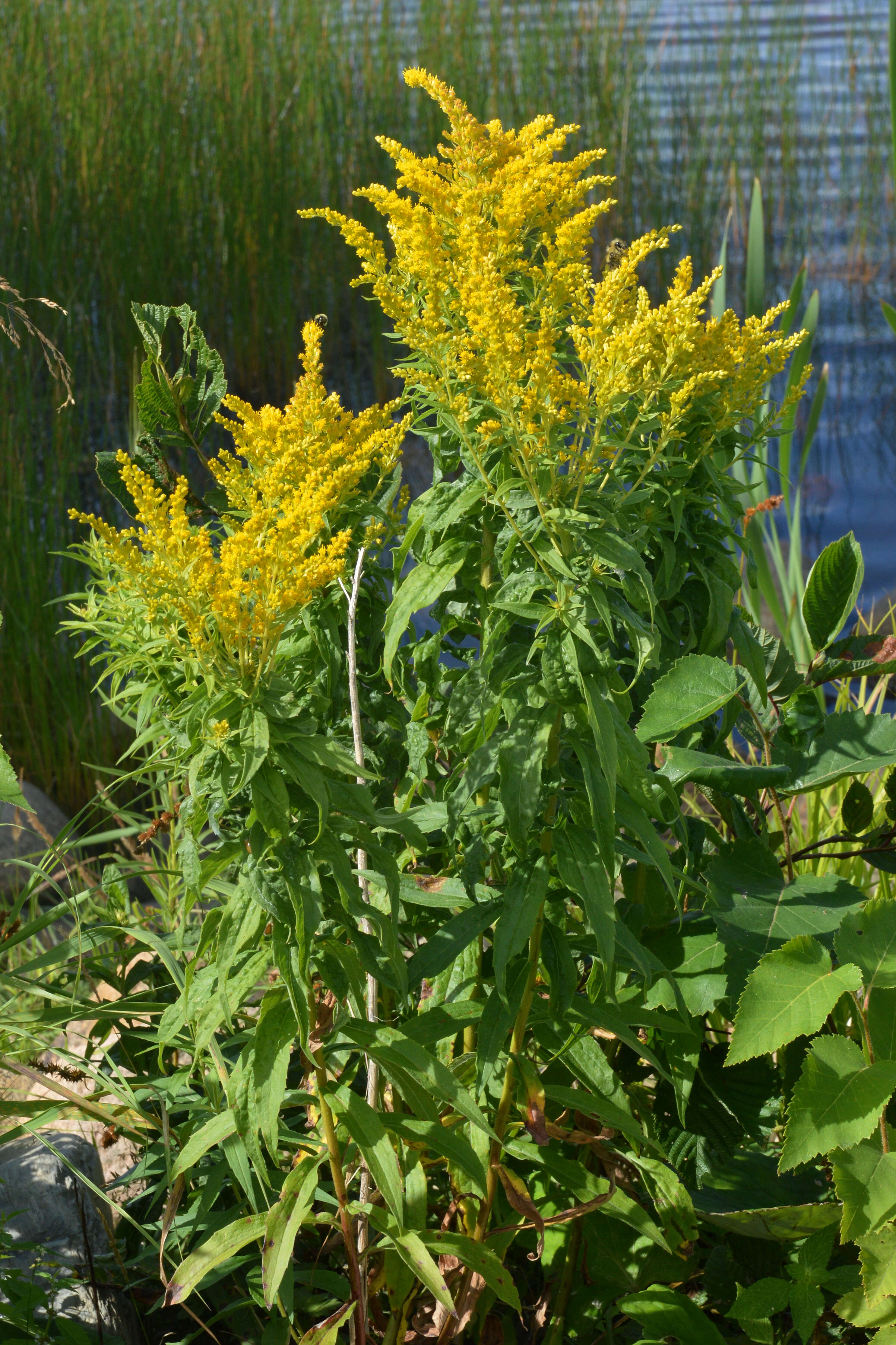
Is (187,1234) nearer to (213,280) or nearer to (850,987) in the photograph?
(850,987)

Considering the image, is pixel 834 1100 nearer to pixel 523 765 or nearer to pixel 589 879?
pixel 589 879

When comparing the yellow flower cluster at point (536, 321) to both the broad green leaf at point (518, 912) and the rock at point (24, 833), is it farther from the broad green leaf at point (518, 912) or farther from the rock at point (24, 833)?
the rock at point (24, 833)

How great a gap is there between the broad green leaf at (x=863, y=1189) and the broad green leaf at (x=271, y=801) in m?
0.61

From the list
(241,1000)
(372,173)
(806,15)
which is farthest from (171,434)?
(806,15)

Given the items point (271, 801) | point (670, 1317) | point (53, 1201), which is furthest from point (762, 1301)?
point (53, 1201)

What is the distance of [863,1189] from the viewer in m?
1.06

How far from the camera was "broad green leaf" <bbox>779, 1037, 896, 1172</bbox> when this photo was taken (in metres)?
1.03

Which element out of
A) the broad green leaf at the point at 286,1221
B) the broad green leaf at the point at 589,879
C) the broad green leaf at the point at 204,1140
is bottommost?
the broad green leaf at the point at 286,1221

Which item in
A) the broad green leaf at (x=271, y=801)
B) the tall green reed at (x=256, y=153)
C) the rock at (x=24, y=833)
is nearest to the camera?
the broad green leaf at (x=271, y=801)

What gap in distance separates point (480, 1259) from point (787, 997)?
376mm

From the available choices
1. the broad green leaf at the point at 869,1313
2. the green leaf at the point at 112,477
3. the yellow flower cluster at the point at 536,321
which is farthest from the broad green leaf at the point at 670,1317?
the green leaf at the point at 112,477

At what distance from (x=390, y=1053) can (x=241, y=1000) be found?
139 millimetres

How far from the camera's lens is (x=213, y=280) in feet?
18.5

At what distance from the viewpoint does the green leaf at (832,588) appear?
1.39 m
